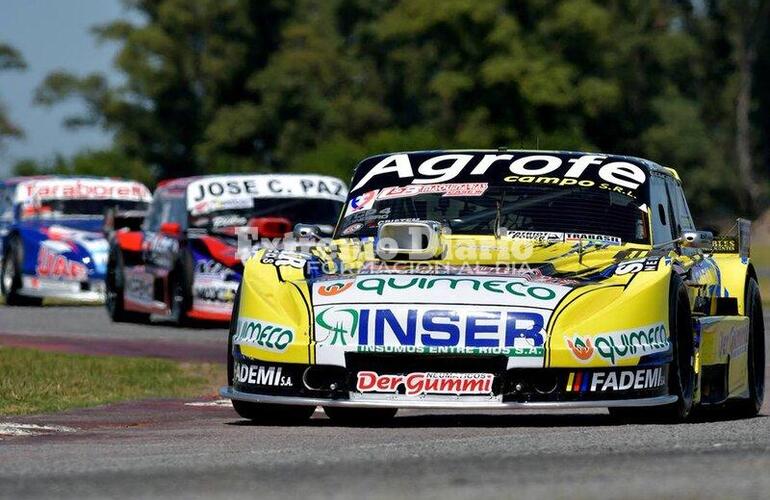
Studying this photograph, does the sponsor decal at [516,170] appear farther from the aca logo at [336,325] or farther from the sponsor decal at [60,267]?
the sponsor decal at [60,267]

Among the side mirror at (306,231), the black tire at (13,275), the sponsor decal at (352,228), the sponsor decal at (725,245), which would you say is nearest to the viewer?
the sponsor decal at (352,228)

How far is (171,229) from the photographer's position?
787 inches

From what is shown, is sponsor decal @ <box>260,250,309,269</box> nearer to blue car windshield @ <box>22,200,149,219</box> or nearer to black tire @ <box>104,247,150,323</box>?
black tire @ <box>104,247,150,323</box>

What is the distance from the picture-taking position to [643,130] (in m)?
76.2

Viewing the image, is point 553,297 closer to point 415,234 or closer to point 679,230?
point 415,234

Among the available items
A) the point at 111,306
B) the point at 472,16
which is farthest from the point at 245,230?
the point at 472,16

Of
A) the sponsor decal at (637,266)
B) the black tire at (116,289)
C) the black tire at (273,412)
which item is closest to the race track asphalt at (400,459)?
the black tire at (273,412)

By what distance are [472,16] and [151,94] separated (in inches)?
593

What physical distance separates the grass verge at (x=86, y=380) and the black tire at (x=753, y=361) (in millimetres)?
3841

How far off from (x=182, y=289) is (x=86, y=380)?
21.8 ft

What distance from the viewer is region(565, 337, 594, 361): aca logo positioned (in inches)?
361

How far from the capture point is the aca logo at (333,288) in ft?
31.1

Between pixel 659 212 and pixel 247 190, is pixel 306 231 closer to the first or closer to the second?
pixel 659 212

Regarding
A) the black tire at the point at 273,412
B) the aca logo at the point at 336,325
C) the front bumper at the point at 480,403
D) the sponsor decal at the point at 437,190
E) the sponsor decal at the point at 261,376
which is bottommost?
the black tire at the point at 273,412
